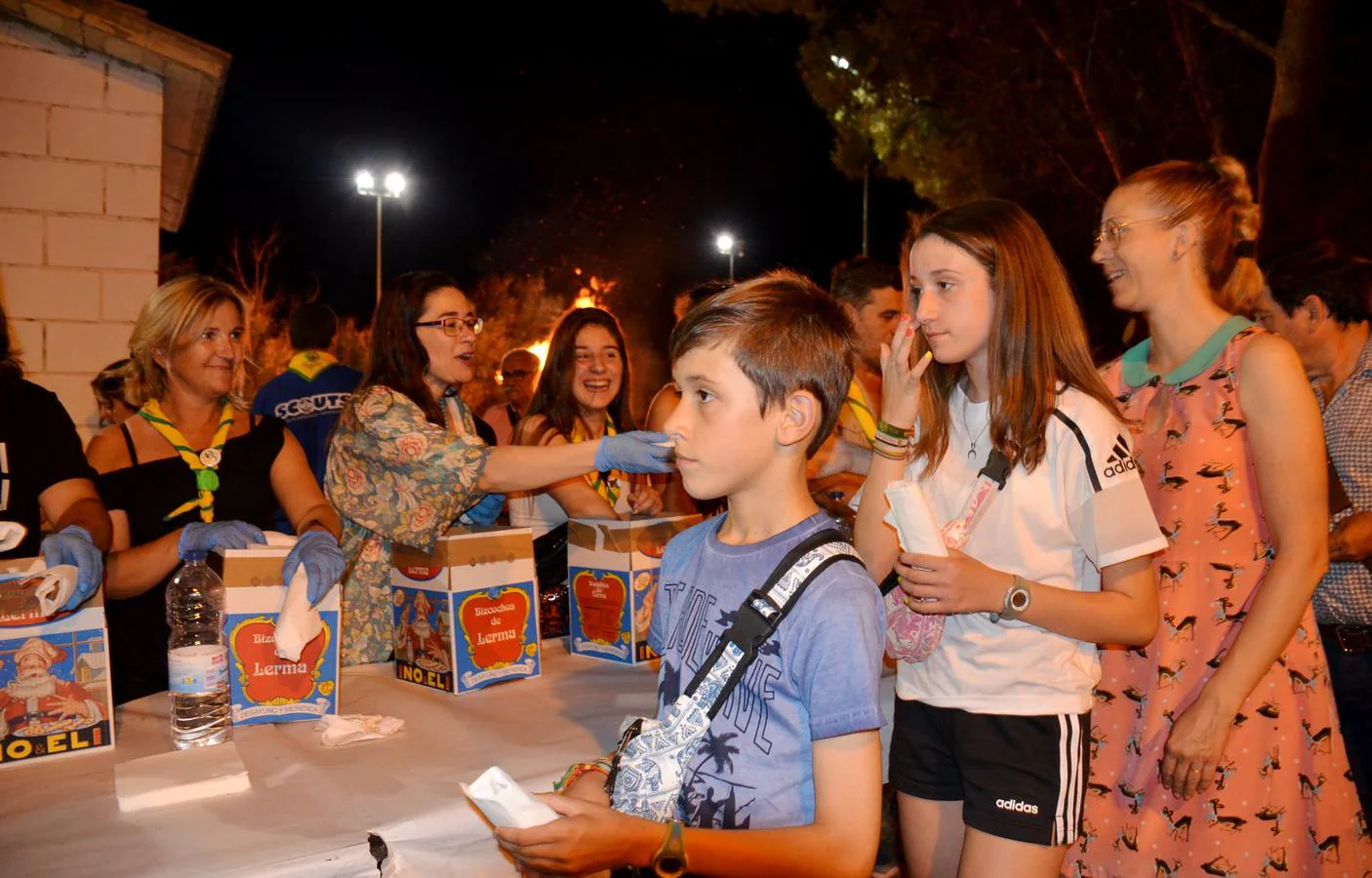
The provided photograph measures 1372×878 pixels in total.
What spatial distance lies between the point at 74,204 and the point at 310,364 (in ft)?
4.42

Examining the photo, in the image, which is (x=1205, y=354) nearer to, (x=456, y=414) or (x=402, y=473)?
(x=402, y=473)

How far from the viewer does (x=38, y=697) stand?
184 cm

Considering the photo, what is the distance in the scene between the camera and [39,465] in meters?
2.35

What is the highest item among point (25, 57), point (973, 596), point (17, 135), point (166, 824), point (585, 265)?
point (585, 265)

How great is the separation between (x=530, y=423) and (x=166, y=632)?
4.30 ft

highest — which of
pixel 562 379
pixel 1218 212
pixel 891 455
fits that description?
pixel 1218 212

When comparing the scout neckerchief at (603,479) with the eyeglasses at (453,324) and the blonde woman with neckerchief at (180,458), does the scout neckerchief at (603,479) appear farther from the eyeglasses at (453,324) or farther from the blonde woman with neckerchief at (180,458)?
the blonde woman with neckerchief at (180,458)

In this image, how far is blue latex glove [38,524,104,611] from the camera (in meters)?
1.91

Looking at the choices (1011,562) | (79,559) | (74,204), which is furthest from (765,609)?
(74,204)

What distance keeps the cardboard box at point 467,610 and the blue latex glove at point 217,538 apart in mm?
388

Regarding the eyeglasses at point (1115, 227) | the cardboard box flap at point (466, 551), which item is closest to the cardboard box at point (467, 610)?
the cardboard box flap at point (466, 551)

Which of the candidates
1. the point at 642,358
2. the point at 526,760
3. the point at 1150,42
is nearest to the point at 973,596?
the point at 526,760

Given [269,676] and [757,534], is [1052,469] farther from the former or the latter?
[269,676]

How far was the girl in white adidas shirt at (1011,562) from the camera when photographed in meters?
1.63
